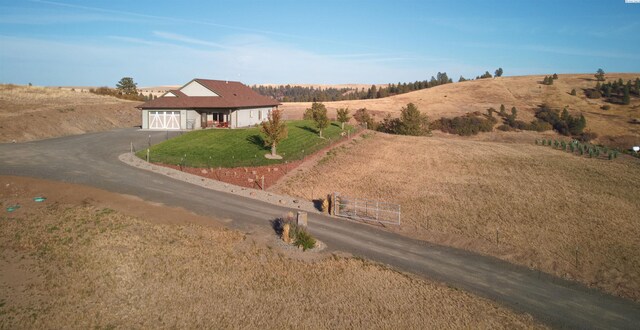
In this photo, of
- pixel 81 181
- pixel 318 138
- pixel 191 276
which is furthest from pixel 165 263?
pixel 318 138

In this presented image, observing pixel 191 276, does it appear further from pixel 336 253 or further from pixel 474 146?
pixel 474 146

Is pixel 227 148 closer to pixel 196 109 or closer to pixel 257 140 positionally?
pixel 257 140

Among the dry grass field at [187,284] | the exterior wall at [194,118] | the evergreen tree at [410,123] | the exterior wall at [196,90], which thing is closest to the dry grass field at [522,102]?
the evergreen tree at [410,123]

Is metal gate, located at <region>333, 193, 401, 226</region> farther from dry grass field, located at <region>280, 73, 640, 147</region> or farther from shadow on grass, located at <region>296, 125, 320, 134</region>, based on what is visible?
dry grass field, located at <region>280, 73, 640, 147</region>

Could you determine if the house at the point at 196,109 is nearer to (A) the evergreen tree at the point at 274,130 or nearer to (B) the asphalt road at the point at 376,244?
(B) the asphalt road at the point at 376,244

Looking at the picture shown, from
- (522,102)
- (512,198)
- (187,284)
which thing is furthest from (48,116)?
(522,102)
